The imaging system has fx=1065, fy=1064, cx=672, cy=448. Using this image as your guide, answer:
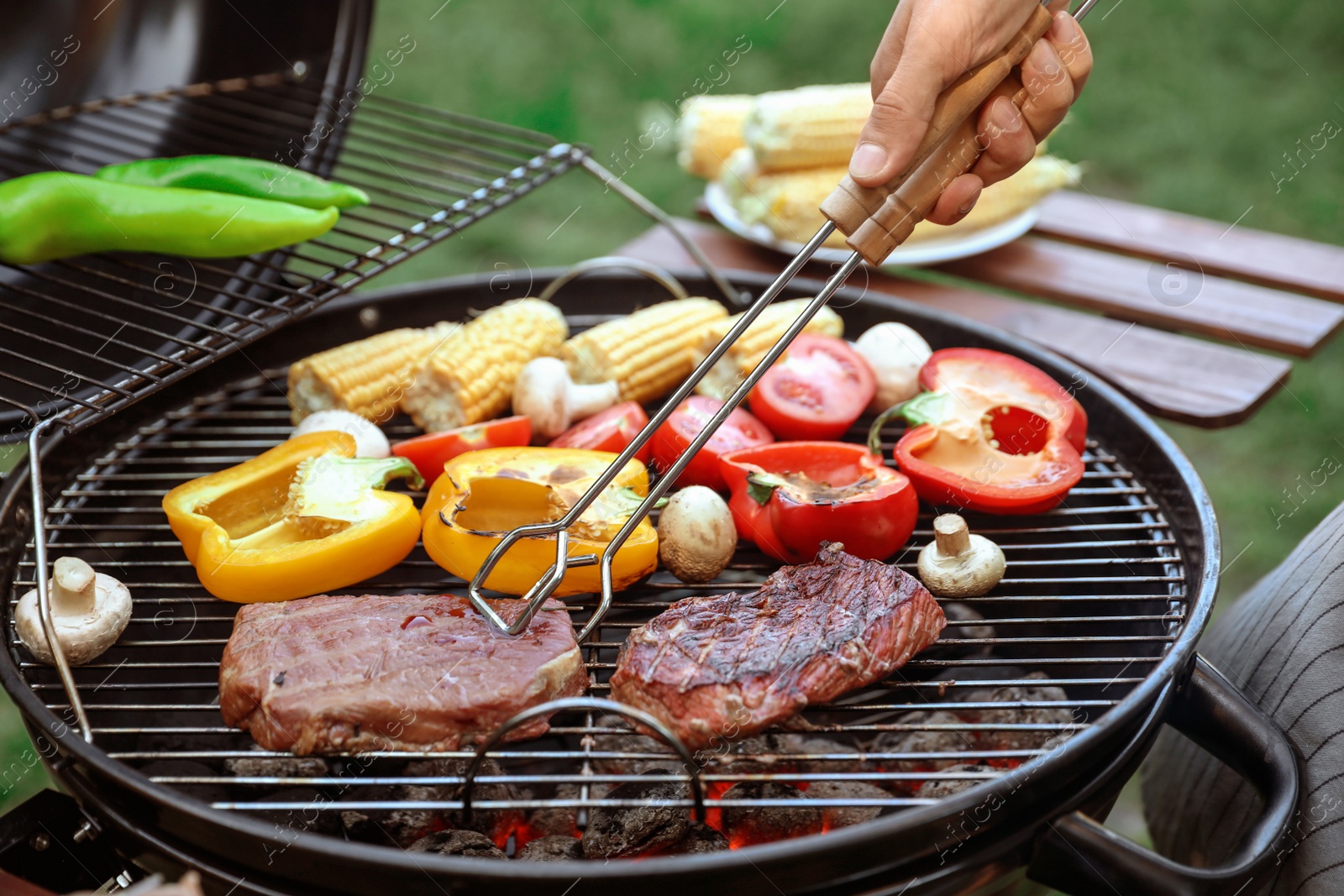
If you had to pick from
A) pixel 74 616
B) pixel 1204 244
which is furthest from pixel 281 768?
pixel 1204 244

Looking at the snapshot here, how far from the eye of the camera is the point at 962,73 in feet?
6.50

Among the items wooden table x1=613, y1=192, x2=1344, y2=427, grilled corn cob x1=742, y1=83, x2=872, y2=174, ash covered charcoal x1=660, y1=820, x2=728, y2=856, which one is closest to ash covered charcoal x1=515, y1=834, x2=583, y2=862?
ash covered charcoal x1=660, y1=820, x2=728, y2=856

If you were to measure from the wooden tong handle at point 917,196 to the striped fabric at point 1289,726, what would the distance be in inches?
47.0

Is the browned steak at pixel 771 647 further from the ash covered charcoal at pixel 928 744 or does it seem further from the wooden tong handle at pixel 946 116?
the wooden tong handle at pixel 946 116

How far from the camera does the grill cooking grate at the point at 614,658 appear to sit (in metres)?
1.92

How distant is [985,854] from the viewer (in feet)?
5.75

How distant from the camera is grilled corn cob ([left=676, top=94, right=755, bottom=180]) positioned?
4207 millimetres

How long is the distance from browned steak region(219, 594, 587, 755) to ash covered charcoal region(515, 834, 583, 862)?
192 mm

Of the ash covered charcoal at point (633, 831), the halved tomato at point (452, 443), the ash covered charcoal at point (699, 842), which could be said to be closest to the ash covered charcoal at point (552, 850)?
the ash covered charcoal at point (633, 831)

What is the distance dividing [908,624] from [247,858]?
3.96 ft

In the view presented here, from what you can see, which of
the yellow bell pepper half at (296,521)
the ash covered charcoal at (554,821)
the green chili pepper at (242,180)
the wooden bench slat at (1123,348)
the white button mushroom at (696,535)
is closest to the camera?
the ash covered charcoal at (554,821)

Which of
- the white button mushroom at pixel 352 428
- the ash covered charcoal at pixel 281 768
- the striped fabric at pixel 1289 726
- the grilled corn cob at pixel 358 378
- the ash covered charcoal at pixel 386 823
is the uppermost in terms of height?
the grilled corn cob at pixel 358 378

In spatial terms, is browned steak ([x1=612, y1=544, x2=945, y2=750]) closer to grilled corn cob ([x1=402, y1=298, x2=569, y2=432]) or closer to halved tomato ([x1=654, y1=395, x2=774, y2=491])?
halved tomato ([x1=654, y1=395, x2=774, y2=491])

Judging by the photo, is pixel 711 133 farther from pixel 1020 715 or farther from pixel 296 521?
pixel 1020 715
